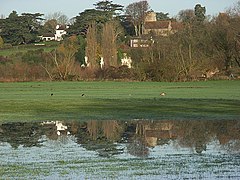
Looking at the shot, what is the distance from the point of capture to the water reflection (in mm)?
16312

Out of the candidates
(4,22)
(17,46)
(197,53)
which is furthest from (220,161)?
(4,22)

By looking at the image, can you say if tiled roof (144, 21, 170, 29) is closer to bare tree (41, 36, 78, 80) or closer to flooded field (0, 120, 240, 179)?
bare tree (41, 36, 78, 80)

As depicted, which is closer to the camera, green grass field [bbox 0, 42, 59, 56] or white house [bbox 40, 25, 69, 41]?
green grass field [bbox 0, 42, 59, 56]

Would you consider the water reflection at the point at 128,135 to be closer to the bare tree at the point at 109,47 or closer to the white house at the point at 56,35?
the bare tree at the point at 109,47

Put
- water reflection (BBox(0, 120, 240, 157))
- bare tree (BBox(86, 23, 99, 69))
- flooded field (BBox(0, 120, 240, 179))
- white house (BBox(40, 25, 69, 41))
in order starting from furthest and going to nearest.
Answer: white house (BBox(40, 25, 69, 41))
bare tree (BBox(86, 23, 99, 69))
water reflection (BBox(0, 120, 240, 157))
flooded field (BBox(0, 120, 240, 179))

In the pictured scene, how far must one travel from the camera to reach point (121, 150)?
15.6 meters

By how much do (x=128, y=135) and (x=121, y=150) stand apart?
3650 millimetres

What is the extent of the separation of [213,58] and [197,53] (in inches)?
91.0

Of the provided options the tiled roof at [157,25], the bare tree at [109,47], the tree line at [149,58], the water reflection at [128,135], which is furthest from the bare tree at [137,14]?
the water reflection at [128,135]

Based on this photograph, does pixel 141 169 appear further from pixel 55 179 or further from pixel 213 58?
pixel 213 58

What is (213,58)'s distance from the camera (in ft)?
251

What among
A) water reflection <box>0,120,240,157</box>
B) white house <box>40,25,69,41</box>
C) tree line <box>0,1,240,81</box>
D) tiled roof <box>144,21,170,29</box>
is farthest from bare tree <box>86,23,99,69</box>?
water reflection <box>0,120,240,157</box>

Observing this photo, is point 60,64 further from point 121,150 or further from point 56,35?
point 121,150

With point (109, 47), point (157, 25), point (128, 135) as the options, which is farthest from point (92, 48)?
point (128, 135)
